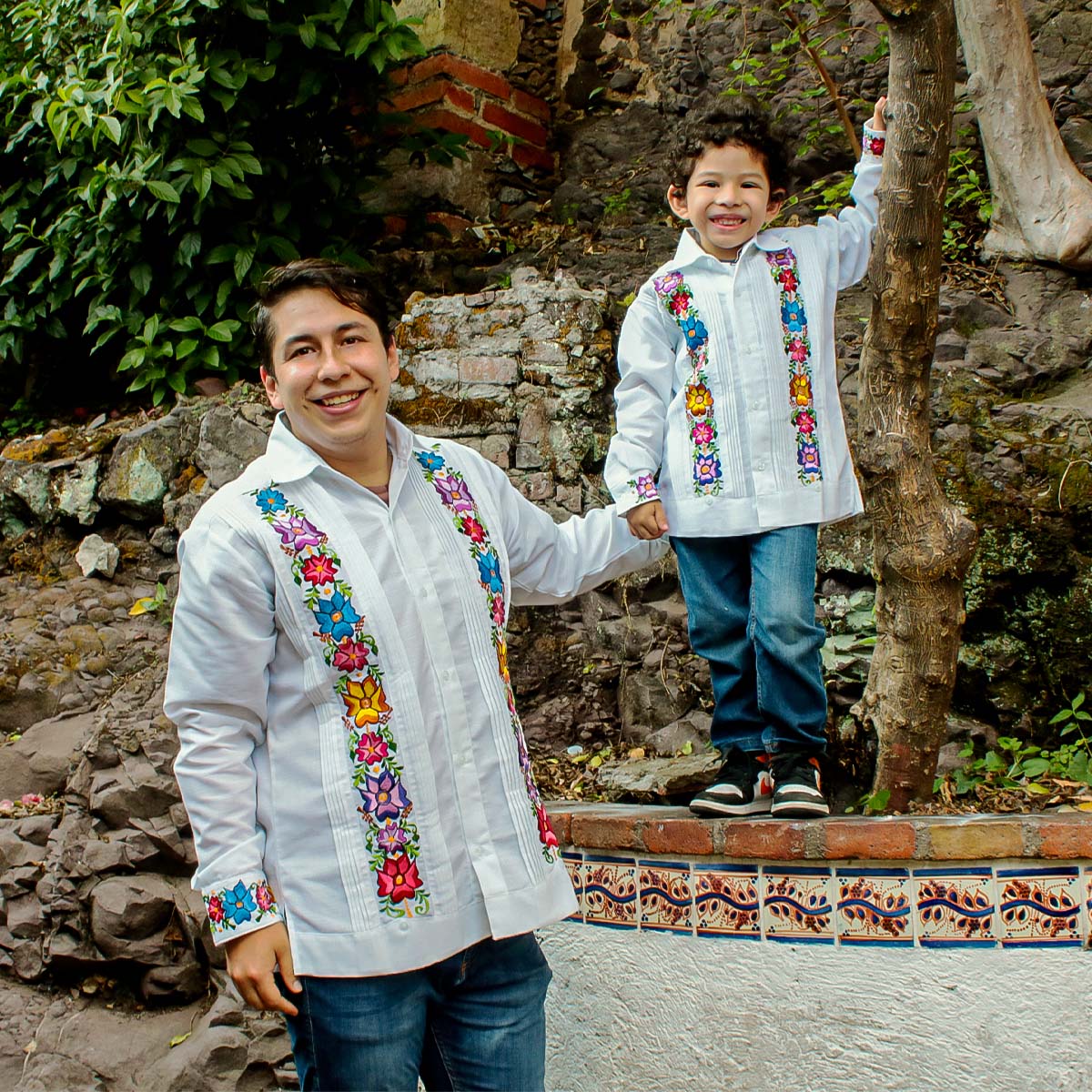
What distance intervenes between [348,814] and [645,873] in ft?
3.49

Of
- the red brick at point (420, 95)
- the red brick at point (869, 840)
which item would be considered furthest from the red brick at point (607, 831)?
the red brick at point (420, 95)

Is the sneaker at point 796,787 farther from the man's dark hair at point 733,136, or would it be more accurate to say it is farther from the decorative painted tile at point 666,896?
the man's dark hair at point 733,136

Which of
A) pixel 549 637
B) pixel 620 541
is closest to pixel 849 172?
pixel 549 637

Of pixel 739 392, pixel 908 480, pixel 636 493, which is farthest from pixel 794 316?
pixel 636 493

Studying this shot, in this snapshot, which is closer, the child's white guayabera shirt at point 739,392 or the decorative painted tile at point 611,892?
the child's white guayabera shirt at point 739,392

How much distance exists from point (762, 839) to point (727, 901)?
16 centimetres

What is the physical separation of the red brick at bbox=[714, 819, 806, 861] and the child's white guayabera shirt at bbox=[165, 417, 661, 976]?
74 centimetres

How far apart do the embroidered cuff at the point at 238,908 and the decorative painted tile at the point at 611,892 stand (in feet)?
3.61

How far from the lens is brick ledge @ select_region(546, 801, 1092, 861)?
Result: 2.20 m

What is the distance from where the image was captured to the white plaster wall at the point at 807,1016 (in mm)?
2154

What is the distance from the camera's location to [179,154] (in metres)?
4.64

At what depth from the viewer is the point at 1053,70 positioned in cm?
470

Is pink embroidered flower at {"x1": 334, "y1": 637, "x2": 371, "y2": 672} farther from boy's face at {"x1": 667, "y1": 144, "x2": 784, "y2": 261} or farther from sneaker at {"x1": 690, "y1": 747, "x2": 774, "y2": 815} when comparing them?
boy's face at {"x1": 667, "y1": 144, "x2": 784, "y2": 261}

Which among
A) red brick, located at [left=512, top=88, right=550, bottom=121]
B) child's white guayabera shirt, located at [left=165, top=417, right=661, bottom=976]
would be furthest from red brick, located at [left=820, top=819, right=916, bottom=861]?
red brick, located at [left=512, top=88, right=550, bottom=121]
